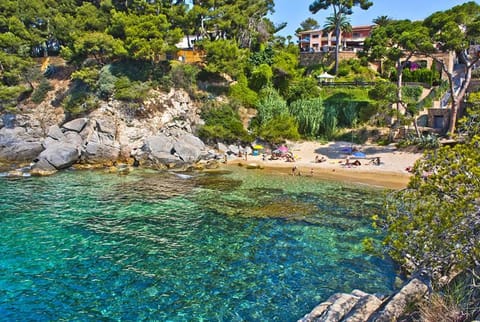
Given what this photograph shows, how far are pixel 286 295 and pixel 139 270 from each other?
5970mm

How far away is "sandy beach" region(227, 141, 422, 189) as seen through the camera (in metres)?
27.3

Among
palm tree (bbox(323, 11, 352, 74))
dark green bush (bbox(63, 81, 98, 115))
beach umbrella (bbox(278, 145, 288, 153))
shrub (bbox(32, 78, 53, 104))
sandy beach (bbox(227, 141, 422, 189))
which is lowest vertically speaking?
sandy beach (bbox(227, 141, 422, 189))

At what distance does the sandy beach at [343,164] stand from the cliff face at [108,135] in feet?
23.4

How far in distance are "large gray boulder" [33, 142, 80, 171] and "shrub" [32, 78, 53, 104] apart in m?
13.9

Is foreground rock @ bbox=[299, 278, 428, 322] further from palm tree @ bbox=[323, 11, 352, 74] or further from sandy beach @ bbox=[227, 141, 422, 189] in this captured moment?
palm tree @ bbox=[323, 11, 352, 74]

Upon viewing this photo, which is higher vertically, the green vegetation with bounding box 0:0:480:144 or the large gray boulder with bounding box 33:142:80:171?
the green vegetation with bounding box 0:0:480:144

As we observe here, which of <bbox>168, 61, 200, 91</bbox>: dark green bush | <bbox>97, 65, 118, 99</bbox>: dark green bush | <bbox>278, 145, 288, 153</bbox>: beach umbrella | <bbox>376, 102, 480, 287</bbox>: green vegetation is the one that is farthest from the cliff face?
<bbox>376, 102, 480, 287</bbox>: green vegetation

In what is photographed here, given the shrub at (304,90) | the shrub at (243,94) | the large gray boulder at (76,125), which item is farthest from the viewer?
the shrub at (243,94)

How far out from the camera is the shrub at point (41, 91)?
42.3 m

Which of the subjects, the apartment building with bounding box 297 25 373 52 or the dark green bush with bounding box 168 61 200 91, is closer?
the dark green bush with bounding box 168 61 200 91

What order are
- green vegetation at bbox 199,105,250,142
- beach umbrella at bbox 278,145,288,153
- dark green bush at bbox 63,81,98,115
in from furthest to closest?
dark green bush at bbox 63,81,98,115, green vegetation at bbox 199,105,250,142, beach umbrella at bbox 278,145,288,153

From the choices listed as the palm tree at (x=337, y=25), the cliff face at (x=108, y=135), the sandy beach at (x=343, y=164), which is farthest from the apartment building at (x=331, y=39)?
the cliff face at (x=108, y=135)

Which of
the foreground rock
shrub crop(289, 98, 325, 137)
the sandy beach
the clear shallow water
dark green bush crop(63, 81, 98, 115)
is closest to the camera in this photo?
the foreground rock

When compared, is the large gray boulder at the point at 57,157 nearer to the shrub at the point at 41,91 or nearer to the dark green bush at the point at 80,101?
the dark green bush at the point at 80,101
